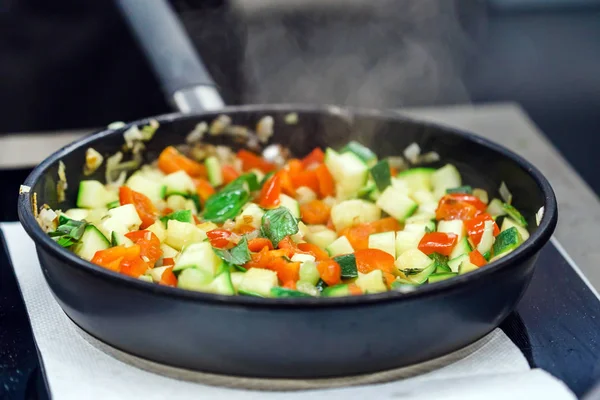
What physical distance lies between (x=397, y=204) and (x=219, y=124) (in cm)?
52

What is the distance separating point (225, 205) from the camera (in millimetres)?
1712

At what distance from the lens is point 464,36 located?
729 centimetres

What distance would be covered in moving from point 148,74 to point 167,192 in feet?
5.70

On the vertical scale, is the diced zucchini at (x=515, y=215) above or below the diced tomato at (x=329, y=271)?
below

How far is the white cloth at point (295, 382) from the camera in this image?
1206 millimetres

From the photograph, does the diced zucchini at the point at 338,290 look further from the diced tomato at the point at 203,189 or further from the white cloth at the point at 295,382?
the diced tomato at the point at 203,189

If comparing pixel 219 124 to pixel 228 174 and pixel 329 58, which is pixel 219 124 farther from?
pixel 329 58

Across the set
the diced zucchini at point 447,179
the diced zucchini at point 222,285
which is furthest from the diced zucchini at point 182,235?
the diced zucchini at point 447,179

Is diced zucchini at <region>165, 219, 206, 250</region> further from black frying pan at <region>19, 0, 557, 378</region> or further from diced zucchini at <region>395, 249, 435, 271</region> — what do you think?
diced zucchini at <region>395, 249, 435, 271</region>

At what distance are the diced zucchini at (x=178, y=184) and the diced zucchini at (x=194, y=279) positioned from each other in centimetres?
52

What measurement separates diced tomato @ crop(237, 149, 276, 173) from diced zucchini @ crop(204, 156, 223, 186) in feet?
0.27

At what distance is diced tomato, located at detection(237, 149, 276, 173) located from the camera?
6.56ft

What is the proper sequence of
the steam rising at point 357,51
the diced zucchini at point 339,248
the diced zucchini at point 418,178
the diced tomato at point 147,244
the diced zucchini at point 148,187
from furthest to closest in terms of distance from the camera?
the steam rising at point 357,51 → the diced zucchini at point 418,178 → the diced zucchini at point 148,187 → the diced zucchini at point 339,248 → the diced tomato at point 147,244

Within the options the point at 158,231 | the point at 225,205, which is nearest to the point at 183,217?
the point at 158,231
